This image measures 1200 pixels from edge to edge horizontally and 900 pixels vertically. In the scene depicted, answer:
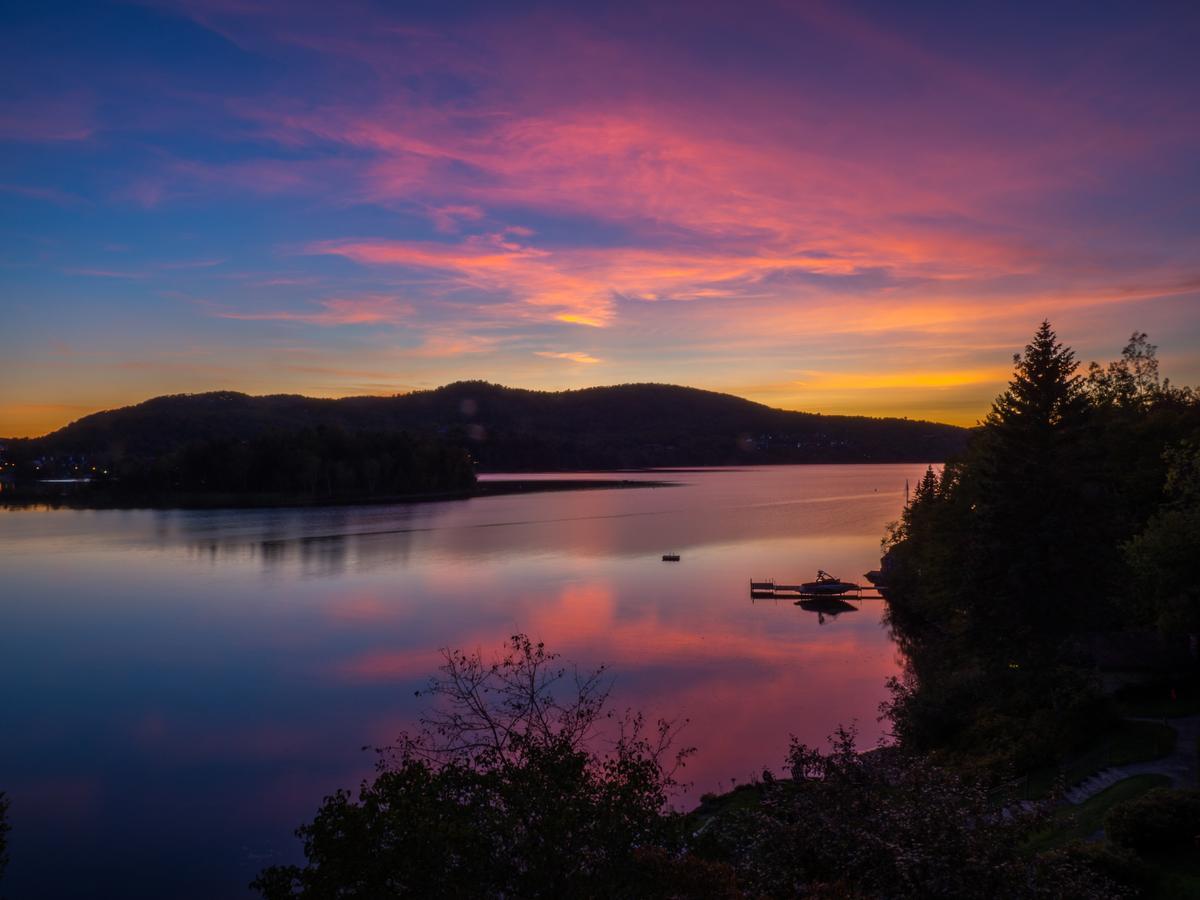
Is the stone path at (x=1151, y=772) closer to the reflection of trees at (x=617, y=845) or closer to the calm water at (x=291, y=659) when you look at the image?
the calm water at (x=291, y=659)

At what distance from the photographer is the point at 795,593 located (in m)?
63.6

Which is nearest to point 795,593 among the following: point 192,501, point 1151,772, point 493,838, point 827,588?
point 827,588

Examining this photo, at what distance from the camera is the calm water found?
2472cm

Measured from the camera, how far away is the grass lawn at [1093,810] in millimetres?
16734

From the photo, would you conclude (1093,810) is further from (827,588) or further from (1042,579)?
(827,588)

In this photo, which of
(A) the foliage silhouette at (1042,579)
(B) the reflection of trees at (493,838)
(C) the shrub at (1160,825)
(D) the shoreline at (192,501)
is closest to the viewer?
(B) the reflection of trees at (493,838)

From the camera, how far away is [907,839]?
34.6 ft

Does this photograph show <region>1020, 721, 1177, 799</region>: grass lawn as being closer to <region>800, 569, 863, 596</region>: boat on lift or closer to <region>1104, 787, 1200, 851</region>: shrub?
<region>1104, 787, 1200, 851</region>: shrub

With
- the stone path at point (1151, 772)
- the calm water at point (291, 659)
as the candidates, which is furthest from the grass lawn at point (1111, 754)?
the calm water at point (291, 659)

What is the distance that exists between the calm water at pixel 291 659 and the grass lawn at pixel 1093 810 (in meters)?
10.3

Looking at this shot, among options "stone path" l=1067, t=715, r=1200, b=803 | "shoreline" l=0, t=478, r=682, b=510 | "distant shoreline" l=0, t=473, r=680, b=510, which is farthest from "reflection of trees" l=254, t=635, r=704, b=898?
"distant shoreline" l=0, t=473, r=680, b=510

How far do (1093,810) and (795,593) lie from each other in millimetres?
45792

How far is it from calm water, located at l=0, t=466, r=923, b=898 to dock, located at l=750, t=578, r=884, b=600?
1.63 m

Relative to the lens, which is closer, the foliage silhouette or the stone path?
the stone path
